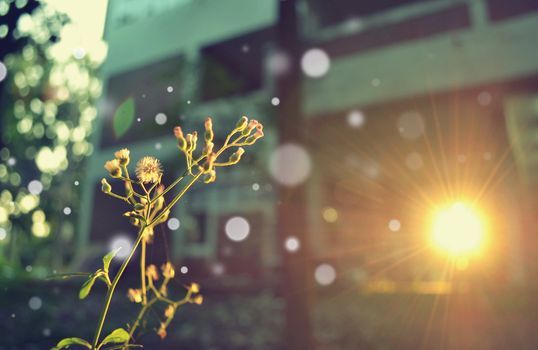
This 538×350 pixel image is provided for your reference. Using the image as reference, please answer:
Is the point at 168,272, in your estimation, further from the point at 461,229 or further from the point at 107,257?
the point at 461,229

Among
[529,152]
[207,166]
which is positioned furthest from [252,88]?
[207,166]

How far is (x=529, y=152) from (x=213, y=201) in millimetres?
8271

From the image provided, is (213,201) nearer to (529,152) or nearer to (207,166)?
(529,152)

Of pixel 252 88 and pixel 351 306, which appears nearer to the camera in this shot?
pixel 351 306

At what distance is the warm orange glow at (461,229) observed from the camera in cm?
702

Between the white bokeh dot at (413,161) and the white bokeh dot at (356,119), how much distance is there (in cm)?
146

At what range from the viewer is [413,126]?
9.23 meters

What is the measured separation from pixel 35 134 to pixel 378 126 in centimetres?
839

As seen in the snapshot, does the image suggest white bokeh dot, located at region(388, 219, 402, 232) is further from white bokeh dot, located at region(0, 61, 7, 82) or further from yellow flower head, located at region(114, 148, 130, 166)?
yellow flower head, located at region(114, 148, 130, 166)

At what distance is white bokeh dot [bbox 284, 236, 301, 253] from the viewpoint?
8.42ft

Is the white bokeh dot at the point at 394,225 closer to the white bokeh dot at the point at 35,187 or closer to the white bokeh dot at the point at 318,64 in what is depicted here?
the white bokeh dot at the point at 318,64

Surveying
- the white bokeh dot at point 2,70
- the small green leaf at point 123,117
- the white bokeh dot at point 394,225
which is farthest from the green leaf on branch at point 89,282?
the white bokeh dot at point 394,225

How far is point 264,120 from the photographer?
7609 mm

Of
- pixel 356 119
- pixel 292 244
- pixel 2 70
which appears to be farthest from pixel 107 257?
pixel 356 119
